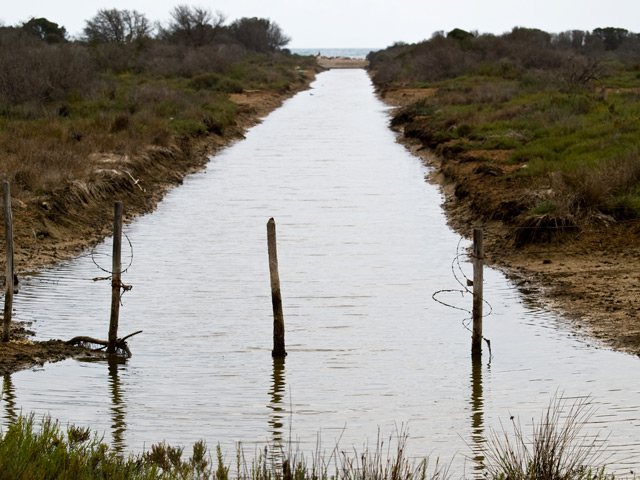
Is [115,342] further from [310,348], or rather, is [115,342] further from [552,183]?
[552,183]

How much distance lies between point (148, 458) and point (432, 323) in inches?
260

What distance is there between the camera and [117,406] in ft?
29.7

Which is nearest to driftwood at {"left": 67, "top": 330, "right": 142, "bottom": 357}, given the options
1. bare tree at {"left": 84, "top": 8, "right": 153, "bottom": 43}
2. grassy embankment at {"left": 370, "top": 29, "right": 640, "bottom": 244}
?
grassy embankment at {"left": 370, "top": 29, "right": 640, "bottom": 244}

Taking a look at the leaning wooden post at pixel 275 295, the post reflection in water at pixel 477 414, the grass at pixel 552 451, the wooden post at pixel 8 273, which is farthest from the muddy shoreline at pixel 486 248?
the grass at pixel 552 451

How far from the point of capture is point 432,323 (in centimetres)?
1243

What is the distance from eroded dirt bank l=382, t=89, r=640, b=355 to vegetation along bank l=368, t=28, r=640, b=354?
2 centimetres

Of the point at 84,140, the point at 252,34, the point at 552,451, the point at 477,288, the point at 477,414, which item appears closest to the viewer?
the point at 552,451

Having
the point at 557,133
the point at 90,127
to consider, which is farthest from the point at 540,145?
the point at 90,127

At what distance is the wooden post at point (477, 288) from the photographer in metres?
10.2

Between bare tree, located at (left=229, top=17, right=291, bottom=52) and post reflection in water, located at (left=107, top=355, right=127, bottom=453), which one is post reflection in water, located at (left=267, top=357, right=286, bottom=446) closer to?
post reflection in water, located at (left=107, top=355, right=127, bottom=453)

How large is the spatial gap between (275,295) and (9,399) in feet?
9.65

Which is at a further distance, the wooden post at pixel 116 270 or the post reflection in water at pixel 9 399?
the wooden post at pixel 116 270

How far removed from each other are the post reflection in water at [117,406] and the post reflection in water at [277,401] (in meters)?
1.29

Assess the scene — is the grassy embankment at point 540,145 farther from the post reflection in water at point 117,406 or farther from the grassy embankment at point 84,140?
the post reflection in water at point 117,406
